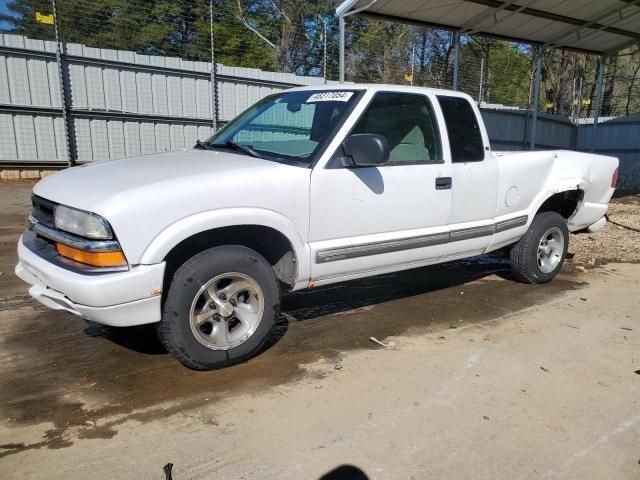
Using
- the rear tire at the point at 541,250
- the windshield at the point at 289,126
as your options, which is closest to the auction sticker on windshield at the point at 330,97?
the windshield at the point at 289,126

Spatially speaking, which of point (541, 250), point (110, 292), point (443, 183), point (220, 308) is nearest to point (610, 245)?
point (541, 250)

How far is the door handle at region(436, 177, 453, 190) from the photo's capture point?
4.34m

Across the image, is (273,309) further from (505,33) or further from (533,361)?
(505,33)

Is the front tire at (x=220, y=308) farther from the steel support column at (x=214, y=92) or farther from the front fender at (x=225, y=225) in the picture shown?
the steel support column at (x=214, y=92)

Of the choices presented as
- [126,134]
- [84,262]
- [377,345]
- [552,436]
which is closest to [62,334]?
[84,262]

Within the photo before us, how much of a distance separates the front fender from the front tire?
0.69 feet

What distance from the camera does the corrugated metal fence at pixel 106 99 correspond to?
11.8 m

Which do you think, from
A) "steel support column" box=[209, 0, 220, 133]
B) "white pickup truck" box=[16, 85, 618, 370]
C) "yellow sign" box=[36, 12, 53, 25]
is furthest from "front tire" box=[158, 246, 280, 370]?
"steel support column" box=[209, 0, 220, 133]

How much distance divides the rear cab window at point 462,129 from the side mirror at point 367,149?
1.11 m

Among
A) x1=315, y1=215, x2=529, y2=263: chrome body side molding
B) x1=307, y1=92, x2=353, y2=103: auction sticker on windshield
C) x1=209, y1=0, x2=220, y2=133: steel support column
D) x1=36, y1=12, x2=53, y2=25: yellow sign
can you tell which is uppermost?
x1=36, y1=12, x2=53, y2=25: yellow sign

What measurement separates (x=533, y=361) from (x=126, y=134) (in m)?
11.8

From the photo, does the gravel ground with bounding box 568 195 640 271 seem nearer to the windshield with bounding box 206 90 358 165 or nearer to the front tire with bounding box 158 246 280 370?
the windshield with bounding box 206 90 358 165

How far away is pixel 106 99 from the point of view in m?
12.7

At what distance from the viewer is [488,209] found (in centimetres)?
483
